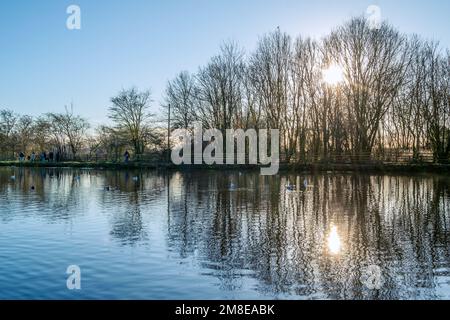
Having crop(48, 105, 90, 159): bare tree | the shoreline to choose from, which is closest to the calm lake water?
the shoreline

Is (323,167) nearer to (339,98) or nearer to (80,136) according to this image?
(339,98)

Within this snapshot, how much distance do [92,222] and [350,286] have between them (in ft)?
33.8

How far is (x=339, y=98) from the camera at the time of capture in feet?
181

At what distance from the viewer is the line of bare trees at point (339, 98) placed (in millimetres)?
52312

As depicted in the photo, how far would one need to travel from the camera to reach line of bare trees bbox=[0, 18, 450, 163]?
172 feet

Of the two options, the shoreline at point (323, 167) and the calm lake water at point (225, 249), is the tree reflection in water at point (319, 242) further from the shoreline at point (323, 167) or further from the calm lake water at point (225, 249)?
the shoreline at point (323, 167)

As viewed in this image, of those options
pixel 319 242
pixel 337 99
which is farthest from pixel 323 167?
pixel 319 242

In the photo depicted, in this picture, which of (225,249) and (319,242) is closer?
(225,249)

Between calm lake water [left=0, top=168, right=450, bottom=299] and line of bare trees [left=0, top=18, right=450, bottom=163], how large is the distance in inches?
1302

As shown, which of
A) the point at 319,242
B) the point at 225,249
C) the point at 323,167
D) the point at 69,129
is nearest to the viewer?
the point at 225,249

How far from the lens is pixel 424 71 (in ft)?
177

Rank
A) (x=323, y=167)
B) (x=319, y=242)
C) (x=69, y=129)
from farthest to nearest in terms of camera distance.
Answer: (x=69, y=129) → (x=323, y=167) → (x=319, y=242)

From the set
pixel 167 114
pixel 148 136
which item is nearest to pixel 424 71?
pixel 167 114

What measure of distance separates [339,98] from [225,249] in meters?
46.3
